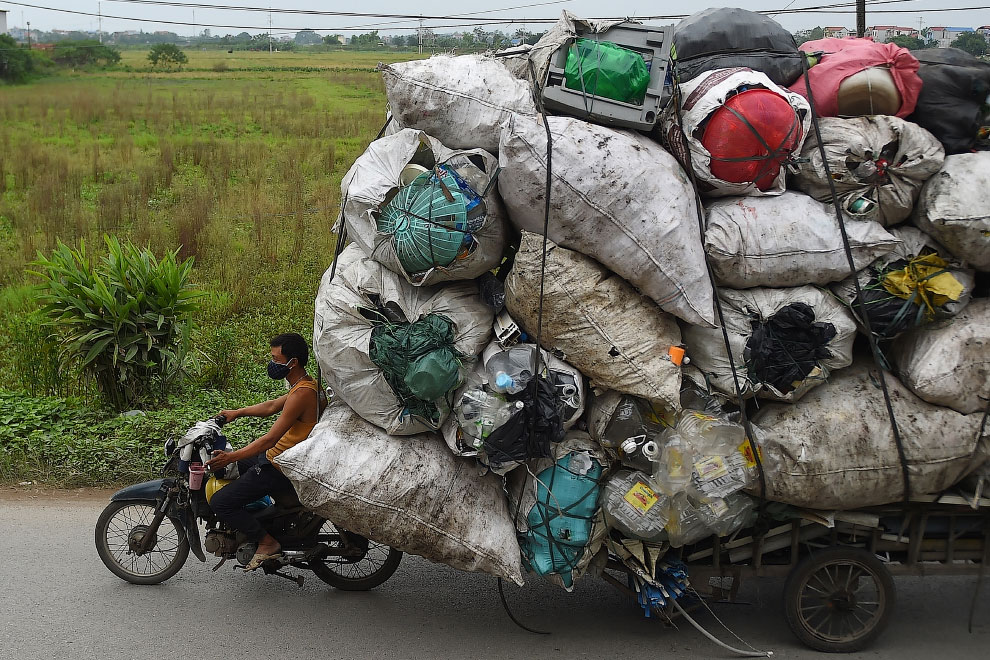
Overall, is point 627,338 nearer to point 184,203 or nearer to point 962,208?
point 962,208

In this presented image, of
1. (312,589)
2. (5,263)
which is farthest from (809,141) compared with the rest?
(5,263)

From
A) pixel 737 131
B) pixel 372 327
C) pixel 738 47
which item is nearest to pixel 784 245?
pixel 737 131

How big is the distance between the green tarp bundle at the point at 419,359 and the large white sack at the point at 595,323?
0.36 metres

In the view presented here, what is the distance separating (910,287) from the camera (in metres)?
3.54

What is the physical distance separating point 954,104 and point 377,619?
12.0ft

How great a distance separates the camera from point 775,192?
372 cm

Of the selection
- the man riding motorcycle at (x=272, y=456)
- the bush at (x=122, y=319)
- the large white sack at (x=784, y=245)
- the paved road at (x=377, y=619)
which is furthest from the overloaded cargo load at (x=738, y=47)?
the bush at (x=122, y=319)

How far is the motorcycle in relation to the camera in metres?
4.30

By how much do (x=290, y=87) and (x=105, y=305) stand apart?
23.4 meters

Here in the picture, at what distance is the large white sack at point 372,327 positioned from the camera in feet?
12.0

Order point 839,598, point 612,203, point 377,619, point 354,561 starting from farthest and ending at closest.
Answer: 1. point 354,561
2. point 377,619
3. point 839,598
4. point 612,203

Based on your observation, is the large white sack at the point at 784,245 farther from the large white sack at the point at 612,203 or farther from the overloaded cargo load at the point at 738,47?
the overloaded cargo load at the point at 738,47

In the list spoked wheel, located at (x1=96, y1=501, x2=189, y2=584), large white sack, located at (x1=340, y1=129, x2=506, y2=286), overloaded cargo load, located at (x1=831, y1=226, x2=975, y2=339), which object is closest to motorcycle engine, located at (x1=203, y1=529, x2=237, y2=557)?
spoked wheel, located at (x1=96, y1=501, x2=189, y2=584)

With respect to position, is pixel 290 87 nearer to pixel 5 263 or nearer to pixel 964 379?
pixel 5 263
